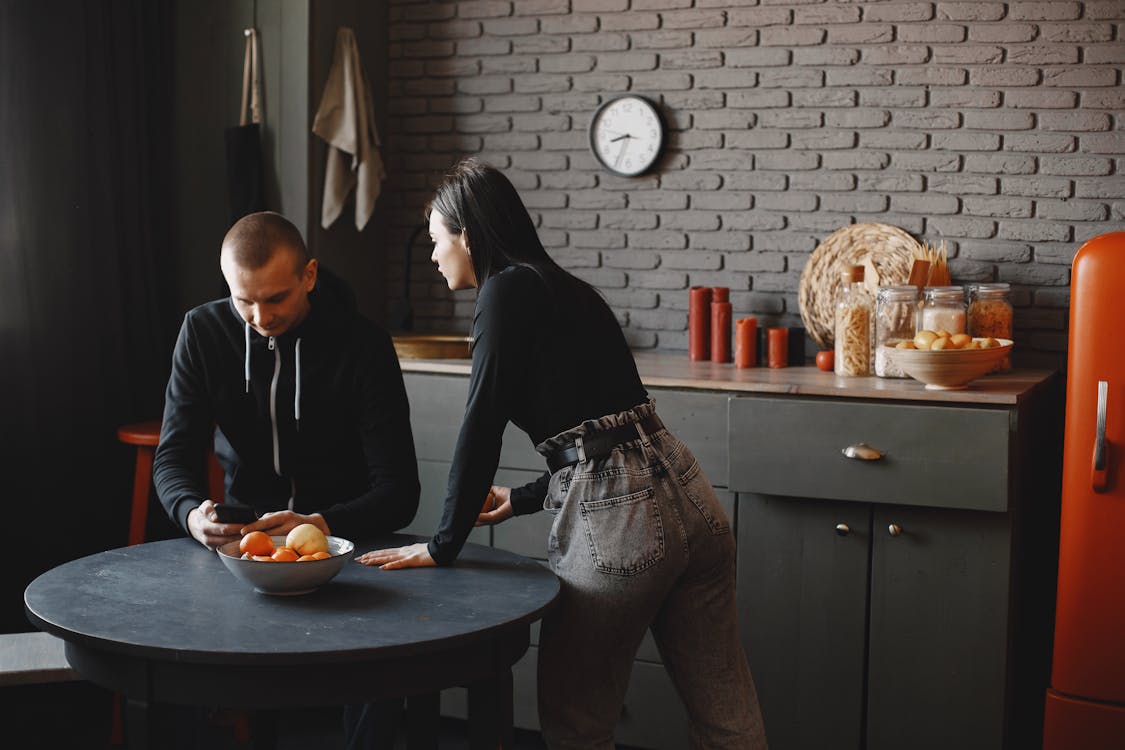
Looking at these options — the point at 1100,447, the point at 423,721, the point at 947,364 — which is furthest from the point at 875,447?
the point at 423,721

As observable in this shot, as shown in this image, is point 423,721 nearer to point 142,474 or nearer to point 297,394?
point 297,394

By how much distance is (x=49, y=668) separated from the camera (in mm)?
2318

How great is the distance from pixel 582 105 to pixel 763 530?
5.47 feet

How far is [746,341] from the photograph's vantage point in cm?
357

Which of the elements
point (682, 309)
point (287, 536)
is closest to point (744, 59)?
point (682, 309)

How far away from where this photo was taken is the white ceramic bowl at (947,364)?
9.58 feet

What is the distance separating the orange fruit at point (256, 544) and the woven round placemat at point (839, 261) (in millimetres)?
2074

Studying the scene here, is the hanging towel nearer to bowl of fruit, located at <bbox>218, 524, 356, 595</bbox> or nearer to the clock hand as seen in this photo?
the clock hand

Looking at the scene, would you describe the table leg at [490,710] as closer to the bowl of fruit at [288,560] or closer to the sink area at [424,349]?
the bowl of fruit at [288,560]

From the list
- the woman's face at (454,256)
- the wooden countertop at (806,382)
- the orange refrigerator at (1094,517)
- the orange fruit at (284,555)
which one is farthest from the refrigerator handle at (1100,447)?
the orange fruit at (284,555)

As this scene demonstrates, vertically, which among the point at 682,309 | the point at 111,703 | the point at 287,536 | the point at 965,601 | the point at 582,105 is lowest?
the point at 111,703

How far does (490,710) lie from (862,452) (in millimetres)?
1431

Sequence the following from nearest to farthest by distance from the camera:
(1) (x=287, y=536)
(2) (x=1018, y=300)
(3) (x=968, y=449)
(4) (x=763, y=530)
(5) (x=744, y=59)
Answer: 1. (1) (x=287, y=536)
2. (3) (x=968, y=449)
3. (4) (x=763, y=530)
4. (2) (x=1018, y=300)
5. (5) (x=744, y=59)

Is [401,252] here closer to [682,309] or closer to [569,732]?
[682,309]
